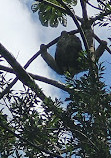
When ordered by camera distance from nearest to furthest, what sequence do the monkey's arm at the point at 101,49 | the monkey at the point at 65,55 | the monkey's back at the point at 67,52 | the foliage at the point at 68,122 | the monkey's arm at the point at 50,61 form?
the foliage at the point at 68,122, the monkey's arm at the point at 101,49, the monkey's arm at the point at 50,61, the monkey at the point at 65,55, the monkey's back at the point at 67,52

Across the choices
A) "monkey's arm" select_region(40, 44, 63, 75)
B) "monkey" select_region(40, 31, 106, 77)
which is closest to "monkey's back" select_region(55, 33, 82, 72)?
"monkey" select_region(40, 31, 106, 77)

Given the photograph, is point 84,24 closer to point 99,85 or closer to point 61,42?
point 61,42

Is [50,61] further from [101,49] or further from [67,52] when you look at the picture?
[101,49]

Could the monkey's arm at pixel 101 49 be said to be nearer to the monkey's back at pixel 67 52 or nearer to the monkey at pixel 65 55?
the monkey at pixel 65 55

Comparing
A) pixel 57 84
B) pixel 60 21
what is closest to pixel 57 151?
pixel 57 84

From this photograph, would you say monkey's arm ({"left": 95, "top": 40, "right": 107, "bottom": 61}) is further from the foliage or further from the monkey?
the foliage

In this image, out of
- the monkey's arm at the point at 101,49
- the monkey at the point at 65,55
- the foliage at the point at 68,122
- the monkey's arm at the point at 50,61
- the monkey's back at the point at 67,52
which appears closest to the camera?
the foliage at the point at 68,122

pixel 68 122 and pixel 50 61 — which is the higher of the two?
pixel 50 61

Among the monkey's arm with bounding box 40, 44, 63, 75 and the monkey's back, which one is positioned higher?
the monkey's back

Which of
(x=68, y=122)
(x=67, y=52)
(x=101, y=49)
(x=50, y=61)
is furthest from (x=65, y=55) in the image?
(x=68, y=122)

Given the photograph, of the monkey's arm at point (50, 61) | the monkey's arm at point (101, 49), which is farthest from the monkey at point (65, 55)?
the monkey's arm at point (101, 49)

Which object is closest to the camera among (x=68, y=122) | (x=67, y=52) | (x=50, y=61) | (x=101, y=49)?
(x=68, y=122)

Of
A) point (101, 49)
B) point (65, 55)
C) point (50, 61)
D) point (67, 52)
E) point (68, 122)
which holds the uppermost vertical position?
point (67, 52)

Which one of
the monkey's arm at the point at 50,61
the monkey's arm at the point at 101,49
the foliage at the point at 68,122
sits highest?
the monkey's arm at the point at 101,49
